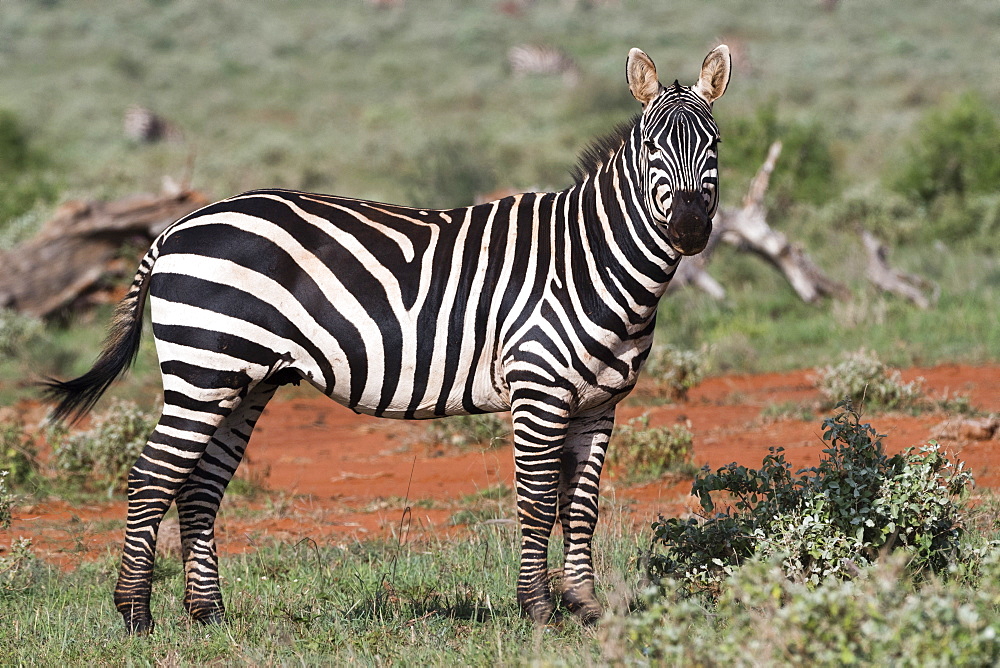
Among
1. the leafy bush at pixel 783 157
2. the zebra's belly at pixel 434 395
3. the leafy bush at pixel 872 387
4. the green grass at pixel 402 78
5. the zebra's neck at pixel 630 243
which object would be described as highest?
the green grass at pixel 402 78

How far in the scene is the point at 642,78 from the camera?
Result: 4973 millimetres

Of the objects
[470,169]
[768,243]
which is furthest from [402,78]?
[768,243]

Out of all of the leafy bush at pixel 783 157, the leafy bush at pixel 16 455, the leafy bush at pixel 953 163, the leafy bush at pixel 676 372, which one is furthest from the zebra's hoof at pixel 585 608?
the leafy bush at pixel 783 157

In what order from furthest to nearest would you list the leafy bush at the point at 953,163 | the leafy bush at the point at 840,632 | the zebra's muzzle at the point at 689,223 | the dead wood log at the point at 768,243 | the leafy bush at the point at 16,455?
the leafy bush at the point at 953,163, the dead wood log at the point at 768,243, the leafy bush at the point at 16,455, the zebra's muzzle at the point at 689,223, the leafy bush at the point at 840,632

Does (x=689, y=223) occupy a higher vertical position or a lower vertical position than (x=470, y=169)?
lower

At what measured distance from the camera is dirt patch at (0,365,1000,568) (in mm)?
7141

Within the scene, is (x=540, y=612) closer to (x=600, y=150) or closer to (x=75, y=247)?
(x=600, y=150)

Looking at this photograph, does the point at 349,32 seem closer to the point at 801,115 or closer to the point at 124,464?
the point at 801,115

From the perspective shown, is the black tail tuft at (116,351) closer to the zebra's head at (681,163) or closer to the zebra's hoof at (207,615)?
the zebra's hoof at (207,615)

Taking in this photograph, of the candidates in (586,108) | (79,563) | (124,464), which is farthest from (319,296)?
(586,108)

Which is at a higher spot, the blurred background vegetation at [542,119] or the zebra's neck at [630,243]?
the blurred background vegetation at [542,119]

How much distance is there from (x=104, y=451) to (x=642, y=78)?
5.38m

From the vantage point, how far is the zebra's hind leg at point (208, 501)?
5293 millimetres

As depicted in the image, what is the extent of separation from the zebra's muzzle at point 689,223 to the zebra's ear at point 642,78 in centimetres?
66
